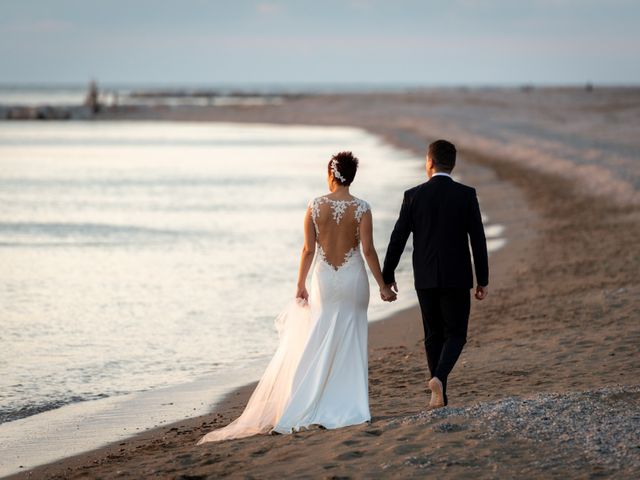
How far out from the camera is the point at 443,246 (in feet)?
22.8

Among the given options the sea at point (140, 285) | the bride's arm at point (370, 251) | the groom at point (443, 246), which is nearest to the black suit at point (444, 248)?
the groom at point (443, 246)

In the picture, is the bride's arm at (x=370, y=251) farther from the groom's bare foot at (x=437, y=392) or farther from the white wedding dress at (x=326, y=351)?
the groom's bare foot at (x=437, y=392)

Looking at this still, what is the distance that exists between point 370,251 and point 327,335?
2.02ft

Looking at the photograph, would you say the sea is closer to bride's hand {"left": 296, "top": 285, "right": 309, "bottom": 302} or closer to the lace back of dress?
bride's hand {"left": 296, "top": 285, "right": 309, "bottom": 302}

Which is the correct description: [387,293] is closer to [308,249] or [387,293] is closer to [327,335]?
[327,335]

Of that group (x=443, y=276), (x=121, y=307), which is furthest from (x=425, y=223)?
(x=121, y=307)

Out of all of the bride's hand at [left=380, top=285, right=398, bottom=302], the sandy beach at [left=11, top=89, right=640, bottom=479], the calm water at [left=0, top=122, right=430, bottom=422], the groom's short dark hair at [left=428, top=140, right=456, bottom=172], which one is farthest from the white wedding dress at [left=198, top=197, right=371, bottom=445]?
the calm water at [left=0, top=122, right=430, bottom=422]

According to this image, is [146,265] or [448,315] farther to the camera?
[146,265]

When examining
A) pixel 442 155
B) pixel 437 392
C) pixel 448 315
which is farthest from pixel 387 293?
pixel 442 155

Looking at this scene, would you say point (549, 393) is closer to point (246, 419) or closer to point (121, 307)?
point (246, 419)

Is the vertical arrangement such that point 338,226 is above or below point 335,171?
below

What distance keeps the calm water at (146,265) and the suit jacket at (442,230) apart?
11.4ft

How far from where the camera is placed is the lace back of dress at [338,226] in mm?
7082

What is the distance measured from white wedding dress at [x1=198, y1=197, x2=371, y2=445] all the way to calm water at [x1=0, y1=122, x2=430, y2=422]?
8.25 feet
